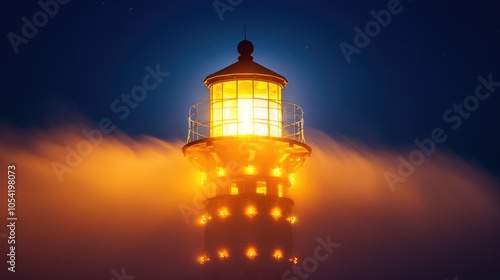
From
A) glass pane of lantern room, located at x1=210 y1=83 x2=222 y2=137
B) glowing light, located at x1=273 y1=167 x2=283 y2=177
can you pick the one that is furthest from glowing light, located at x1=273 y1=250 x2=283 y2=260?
glass pane of lantern room, located at x1=210 y1=83 x2=222 y2=137

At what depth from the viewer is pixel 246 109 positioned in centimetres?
3055

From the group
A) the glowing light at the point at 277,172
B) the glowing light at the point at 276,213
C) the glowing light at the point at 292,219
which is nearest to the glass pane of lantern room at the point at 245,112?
the glowing light at the point at 277,172

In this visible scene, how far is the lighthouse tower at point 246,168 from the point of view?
3019 cm

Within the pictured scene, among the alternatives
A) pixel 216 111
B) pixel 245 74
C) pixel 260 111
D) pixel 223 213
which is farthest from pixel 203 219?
pixel 245 74

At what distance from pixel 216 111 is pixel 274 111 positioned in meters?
1.83

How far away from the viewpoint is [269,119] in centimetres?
3064

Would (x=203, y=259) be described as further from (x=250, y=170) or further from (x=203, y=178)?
(x=250, y=170)

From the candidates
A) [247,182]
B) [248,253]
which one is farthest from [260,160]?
[248,253]

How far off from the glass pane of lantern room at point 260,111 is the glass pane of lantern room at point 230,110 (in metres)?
0.63

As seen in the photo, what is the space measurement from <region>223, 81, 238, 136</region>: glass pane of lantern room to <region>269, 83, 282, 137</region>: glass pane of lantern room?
3.63ft

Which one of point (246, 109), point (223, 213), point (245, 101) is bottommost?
point (223, 213)

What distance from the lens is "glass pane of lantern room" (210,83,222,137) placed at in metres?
30.9

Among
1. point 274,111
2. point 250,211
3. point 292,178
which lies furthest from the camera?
point 292,178

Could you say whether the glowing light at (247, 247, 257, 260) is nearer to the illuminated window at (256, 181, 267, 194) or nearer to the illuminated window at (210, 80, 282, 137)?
the illuminated window at (256, 181, 267, 194)
